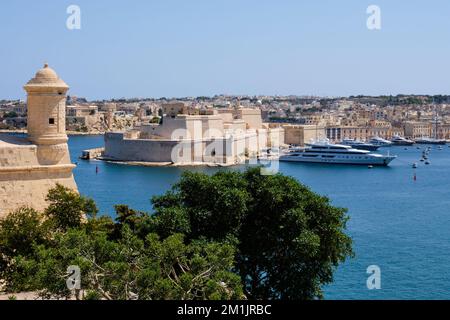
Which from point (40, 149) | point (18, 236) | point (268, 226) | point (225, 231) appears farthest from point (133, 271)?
point (40, 149)

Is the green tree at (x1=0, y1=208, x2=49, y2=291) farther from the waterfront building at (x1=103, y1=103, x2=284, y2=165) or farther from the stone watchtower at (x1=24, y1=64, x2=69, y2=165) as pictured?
the waterfront building at (x1=103, y1=103, x2=284, y2=165)

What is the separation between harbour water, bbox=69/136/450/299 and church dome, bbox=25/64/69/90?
176 inches

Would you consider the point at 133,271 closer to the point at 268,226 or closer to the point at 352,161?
the point at 268,226

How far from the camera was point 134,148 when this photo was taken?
32.7 metres

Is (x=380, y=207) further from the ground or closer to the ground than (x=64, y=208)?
closer to the ground

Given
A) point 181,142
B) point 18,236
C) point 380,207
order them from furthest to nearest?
1. point 181,142
2. point 380,207
3. point 18,236

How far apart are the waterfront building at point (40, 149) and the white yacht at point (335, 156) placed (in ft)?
89.8

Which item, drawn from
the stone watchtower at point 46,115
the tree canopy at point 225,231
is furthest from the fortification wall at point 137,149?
the stone watchtower at point 46,115

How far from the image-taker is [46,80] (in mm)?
6898

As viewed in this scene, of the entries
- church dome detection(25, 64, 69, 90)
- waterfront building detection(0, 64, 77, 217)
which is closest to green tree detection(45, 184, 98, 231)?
waterfront building detection(0, 64, 77, 217)

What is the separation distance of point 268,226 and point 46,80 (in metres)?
2.66

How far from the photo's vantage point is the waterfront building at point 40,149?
6.66 m
